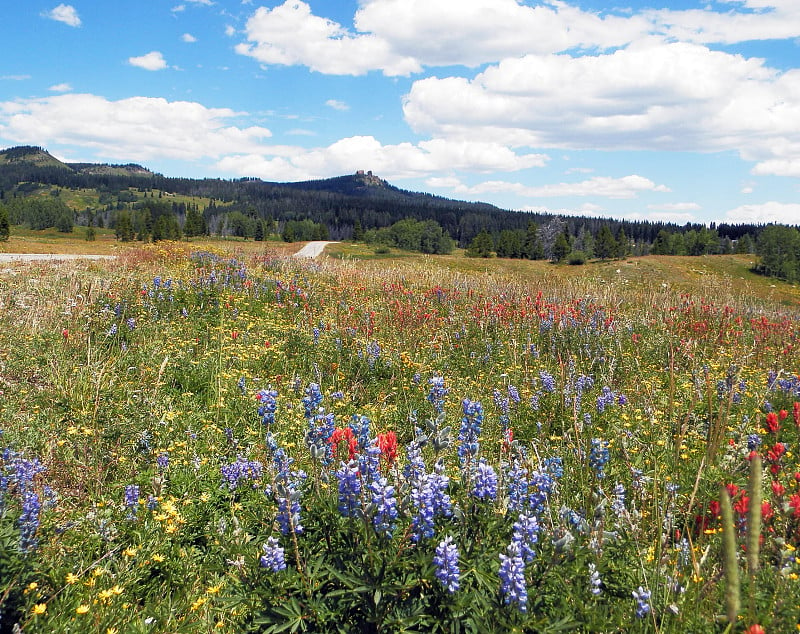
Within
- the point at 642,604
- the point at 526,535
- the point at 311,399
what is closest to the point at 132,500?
the point at 311,399

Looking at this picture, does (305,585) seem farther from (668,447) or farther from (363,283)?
(363,283)

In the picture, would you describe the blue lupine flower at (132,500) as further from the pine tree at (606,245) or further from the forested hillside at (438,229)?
the pine tree at (606,245)

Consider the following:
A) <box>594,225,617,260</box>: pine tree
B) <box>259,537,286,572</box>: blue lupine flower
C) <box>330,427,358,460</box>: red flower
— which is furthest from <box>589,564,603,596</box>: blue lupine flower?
<box>594,225,617,260</box>: pine tree

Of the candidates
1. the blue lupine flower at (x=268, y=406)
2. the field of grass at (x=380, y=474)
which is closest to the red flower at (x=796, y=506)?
the field of grass at (x=380, y=474)

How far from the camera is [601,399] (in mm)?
5023

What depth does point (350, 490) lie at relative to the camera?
6.65 ft

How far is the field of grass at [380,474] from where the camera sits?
1.99 m

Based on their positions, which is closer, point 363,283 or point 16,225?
point 363,283

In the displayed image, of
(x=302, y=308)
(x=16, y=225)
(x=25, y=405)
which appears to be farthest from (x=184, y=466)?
(x=16, y=225)

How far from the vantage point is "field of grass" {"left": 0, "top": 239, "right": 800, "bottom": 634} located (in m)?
1.99

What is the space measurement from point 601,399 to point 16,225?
553 ft

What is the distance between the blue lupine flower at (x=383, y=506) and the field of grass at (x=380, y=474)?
0.06 ft

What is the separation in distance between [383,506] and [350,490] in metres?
0.17

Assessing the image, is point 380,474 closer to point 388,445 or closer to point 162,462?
point 388,445
